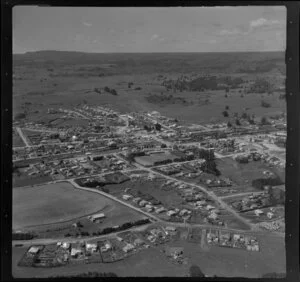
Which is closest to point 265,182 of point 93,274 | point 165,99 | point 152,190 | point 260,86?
point 260,86

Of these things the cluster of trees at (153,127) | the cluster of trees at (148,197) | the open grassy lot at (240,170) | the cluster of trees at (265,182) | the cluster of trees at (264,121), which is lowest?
the cluster of trees at (148,197)

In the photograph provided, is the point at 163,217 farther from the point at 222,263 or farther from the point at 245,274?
the point at 245,274

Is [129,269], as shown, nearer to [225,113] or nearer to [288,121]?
[225,113]

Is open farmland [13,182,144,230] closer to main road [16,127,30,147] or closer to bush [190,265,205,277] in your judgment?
main road [16,127,30,147]

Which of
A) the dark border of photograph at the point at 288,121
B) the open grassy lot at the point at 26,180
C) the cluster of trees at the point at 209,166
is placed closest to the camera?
the dark border of photograph at the point at 288,121

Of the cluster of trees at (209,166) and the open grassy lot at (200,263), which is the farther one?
the cluster of trees at (209,166)

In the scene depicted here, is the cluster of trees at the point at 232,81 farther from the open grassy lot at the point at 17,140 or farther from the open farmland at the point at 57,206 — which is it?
the open grassy lot at the point at 17,140

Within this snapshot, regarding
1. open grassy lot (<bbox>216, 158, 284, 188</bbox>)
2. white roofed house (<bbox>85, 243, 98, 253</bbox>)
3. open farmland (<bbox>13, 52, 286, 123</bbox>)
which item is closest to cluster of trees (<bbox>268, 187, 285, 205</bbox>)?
open grassy lot (<bbox>216, 158, 284, 188</bbox>)

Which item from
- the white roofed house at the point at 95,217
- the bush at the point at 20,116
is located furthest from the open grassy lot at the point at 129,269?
the bush at the point at 20,116
